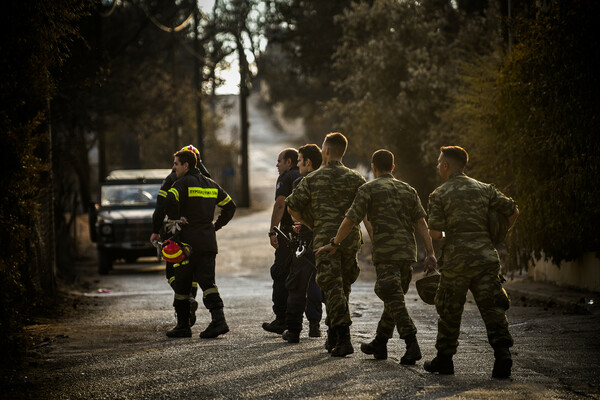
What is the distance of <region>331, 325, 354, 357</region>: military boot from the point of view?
901 cm

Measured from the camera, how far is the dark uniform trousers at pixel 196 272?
10898 mm

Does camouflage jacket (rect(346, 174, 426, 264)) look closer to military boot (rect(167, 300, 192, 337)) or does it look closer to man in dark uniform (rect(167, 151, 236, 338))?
man in dark uniform (rect(167, 151, 236, 338))

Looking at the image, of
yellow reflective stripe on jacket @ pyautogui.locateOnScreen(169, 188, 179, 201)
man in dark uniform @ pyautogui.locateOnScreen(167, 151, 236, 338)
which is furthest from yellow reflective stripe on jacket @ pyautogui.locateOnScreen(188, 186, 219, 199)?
yellow reflective stripe on jacket @ pyautogui.locateOnScreen(169, 188, 179, 201)

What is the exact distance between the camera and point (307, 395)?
722cm

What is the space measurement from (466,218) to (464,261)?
1.13 feet

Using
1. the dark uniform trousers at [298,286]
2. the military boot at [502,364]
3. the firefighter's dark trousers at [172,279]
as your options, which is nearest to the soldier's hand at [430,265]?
the military boot at [502,364]

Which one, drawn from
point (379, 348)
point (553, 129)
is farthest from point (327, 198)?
point (553, 129)

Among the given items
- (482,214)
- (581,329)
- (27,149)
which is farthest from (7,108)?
(581,329)

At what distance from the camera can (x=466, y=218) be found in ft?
26.8

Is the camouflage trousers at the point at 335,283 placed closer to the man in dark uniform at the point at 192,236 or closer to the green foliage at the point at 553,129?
the man in dark uniform at the point at 192,236

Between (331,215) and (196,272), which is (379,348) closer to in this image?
(331,215)

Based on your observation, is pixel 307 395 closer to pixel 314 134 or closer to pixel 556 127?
pixel 556 127

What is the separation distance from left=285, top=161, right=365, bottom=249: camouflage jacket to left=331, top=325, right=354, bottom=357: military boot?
0.78 metres

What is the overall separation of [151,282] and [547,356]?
11.6 m
